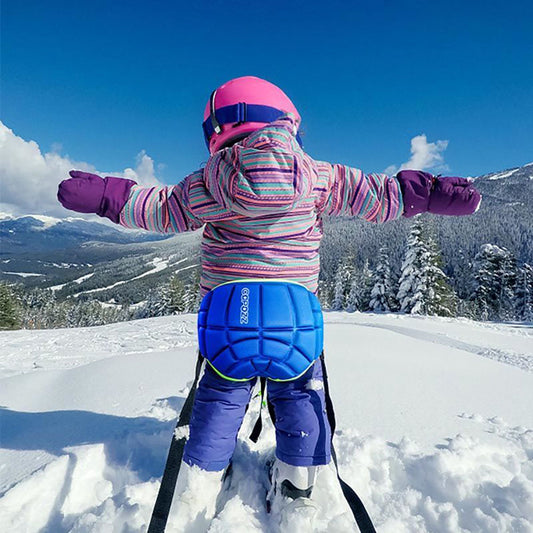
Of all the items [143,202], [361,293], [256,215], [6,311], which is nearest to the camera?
[256,215]

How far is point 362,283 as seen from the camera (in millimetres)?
30656

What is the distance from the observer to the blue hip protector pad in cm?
145

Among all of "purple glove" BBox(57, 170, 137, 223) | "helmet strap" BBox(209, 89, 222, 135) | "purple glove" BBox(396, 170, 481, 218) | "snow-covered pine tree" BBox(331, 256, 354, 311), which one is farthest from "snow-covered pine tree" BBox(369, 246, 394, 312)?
"purple glove" BBox(57, 170, 137, 223)

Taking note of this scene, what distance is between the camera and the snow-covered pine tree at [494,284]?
34.3 meters

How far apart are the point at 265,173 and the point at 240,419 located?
Result: 1.15 meters

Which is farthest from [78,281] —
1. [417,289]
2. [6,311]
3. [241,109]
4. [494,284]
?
[241,109]

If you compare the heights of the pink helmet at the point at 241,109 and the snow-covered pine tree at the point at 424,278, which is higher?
the pink helmet at the point at 241,109

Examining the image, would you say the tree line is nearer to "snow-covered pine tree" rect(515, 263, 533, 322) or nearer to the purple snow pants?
"snow-covered pine tree" rect(515, 263, 533, 322)

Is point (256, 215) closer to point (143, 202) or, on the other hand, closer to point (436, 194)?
point (143, 202)

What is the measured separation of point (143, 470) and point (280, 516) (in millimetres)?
758

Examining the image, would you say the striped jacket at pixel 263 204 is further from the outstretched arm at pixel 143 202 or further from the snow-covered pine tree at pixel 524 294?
the snow-covered pine tree at pixel 524 294

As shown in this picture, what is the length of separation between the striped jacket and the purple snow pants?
1.63 ft

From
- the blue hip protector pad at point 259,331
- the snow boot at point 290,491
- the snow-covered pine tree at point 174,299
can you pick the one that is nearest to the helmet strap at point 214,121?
the blue hip protector pad at point 259,331

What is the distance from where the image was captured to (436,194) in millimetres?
1710
